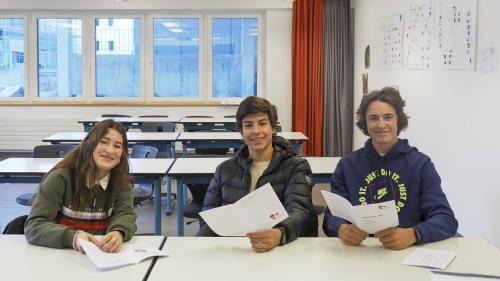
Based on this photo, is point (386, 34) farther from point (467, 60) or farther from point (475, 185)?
point (475, 185)

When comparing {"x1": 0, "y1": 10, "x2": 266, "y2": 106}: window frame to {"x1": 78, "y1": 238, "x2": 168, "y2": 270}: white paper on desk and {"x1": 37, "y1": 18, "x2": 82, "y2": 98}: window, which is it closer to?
{"x1": 37, "y1": 18, "x2": 82, "y2": 98}: window

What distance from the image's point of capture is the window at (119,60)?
8266 mm

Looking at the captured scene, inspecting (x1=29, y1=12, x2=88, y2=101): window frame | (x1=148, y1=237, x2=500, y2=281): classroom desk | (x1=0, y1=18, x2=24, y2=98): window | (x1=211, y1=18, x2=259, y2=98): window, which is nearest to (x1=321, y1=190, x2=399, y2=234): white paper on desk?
(x1=148, y1=237, x2=500, y2=281): classroom desk

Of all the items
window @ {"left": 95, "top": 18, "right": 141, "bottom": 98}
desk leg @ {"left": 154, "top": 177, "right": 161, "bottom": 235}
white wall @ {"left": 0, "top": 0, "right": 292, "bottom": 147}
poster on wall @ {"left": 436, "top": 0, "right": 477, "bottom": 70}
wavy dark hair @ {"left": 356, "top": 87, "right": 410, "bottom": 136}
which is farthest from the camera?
window @ {"left": 95, "top": 18, "right": 141, "bottom": 98}

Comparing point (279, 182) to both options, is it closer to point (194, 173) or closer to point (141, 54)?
point (194, 173)

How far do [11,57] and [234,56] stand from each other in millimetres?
3560

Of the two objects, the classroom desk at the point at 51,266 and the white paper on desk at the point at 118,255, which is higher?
the white paper on desk at the point at 118,255

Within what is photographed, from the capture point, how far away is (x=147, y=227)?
4348mm

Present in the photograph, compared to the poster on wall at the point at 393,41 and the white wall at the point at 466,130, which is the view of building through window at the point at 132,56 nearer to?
the poster on wall at the point at 393,41

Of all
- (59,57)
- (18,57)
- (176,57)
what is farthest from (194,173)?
(18,57)

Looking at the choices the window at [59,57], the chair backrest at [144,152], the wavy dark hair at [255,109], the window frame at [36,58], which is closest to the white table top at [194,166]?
the chair backrest at [144,152]

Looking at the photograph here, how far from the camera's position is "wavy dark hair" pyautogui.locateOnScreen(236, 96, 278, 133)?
2.14m

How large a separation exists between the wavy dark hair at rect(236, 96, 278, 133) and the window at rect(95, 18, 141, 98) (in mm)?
6419

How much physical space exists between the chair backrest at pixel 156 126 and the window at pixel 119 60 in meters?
2.43
